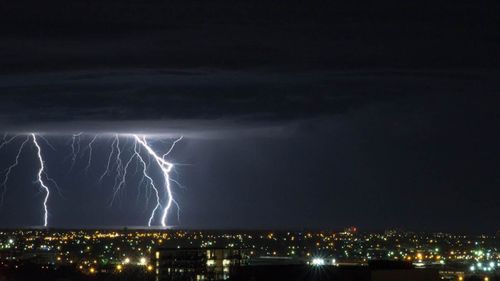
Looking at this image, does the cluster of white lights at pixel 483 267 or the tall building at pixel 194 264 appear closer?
the tall building at pixel 194 264

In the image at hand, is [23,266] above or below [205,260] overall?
above

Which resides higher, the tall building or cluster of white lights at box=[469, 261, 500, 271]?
cluster of white lights at box=[469, 261, 500, 271]

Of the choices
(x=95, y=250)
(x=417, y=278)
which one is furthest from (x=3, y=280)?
(x=95, y=250)

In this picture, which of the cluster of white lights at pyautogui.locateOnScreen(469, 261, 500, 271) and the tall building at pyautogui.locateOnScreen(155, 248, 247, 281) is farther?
the cluster of white lights at pyautogui.locateOnScreen(469, 261, 500, 271)

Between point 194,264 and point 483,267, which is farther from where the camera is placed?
point 483,267

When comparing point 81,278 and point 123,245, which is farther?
point 123,245

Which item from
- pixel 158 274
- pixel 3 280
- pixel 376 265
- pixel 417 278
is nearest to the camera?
pixel 417 278

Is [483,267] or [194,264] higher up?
[483,267]

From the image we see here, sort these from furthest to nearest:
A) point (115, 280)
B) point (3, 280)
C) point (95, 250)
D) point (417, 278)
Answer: point (95, 250), point (115, 280), point (3, 280), point (417, 278)

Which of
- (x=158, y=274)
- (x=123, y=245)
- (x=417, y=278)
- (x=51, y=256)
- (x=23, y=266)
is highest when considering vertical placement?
(x=123, y=245)

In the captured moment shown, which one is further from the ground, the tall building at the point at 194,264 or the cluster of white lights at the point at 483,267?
the cluster of white lights at the point at 483,267

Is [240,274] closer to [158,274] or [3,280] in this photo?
[158,274]
